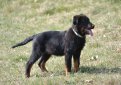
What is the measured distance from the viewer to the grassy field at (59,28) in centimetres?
937

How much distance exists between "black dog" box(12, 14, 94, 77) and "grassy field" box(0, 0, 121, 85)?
40cm

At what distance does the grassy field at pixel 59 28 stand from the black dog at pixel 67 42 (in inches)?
15.7

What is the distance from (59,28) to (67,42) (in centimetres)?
809

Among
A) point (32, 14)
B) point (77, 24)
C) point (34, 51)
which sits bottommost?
point (32, 14)

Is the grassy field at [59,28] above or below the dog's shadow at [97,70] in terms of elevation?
below

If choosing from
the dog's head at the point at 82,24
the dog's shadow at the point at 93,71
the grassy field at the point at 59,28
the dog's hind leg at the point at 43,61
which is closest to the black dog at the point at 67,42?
the dog's head at the point at 82,24

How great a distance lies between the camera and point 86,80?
8961 mm

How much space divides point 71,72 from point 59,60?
6.35 feet

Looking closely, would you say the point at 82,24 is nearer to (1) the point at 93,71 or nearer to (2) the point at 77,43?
(2) the point at 77,43

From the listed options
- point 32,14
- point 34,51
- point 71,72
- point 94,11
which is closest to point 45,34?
point 34,51

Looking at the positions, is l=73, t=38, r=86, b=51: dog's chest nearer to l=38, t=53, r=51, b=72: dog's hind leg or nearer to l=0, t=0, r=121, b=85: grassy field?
l=0, t=0, r=121, b=85: grassy field

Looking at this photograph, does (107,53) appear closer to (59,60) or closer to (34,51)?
(59,60)

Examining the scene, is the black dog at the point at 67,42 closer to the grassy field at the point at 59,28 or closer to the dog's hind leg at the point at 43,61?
the dog's hind leg at the point at 43,61

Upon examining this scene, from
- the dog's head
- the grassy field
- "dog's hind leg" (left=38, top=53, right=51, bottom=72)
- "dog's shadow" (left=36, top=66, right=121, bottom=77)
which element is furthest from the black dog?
the grassy field
